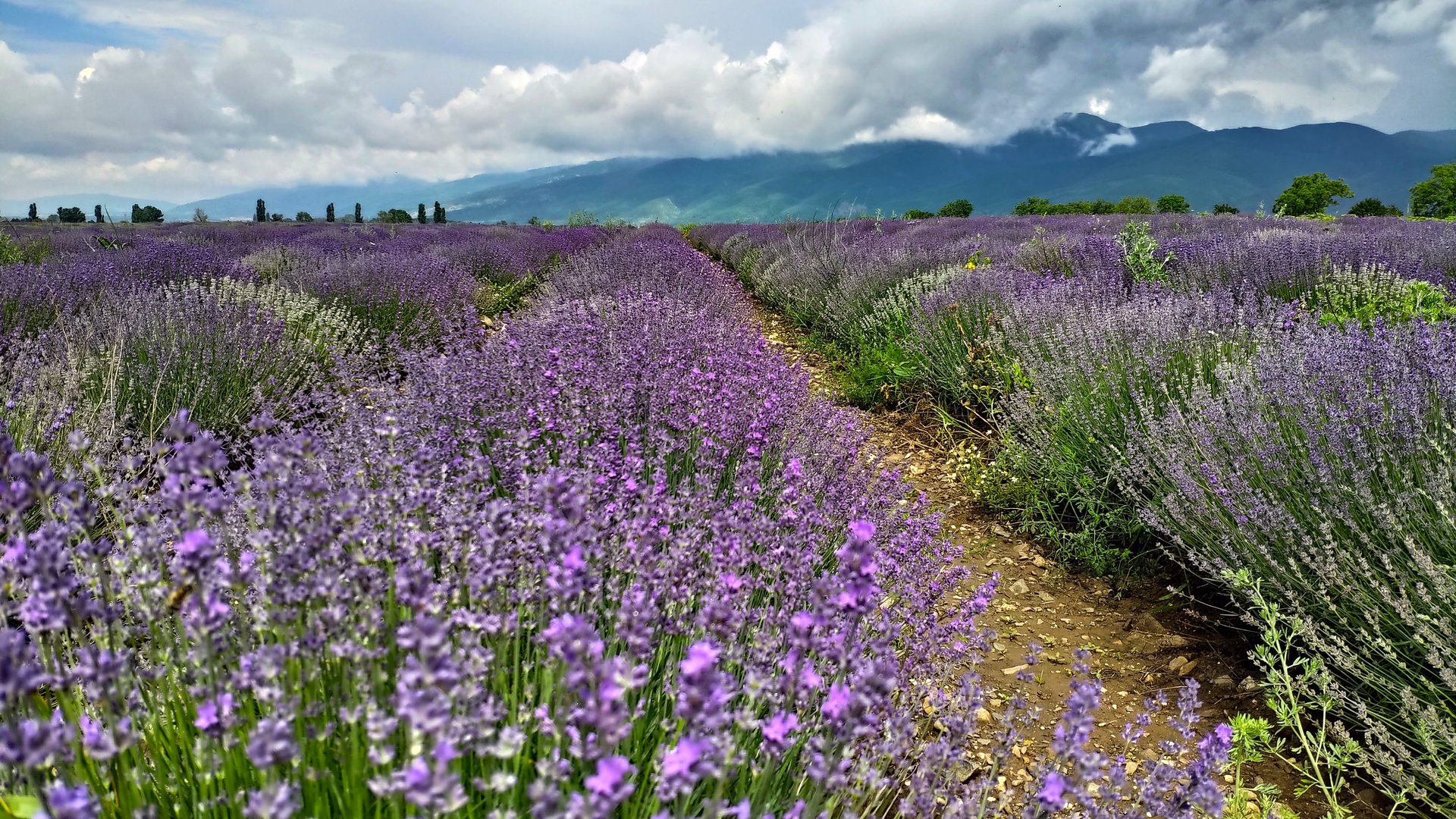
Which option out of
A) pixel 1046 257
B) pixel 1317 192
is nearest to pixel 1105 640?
pixel 1046 257

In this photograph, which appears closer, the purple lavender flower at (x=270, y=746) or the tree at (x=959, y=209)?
the purple lavender flower at (x=270, y=746)

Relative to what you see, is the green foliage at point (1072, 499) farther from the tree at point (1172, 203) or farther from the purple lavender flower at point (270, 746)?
the tree at point (1172, 203)

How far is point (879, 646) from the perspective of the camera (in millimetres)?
1053

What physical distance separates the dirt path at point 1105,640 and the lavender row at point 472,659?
26cm

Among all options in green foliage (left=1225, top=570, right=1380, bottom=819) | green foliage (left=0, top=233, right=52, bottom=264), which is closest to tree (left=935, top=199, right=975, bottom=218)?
green foliage (left=0, top=233, right=52, bottom=264)

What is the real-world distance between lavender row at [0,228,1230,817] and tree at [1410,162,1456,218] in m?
53.5

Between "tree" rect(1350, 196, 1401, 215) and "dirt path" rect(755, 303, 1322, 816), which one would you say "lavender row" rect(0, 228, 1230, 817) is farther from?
"tree" rect(1350, 196, 1401, 215)

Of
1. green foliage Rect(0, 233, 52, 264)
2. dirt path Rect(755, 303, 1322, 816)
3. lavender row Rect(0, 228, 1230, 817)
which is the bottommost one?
dirt path Rect(755, 303, 1322, 816)

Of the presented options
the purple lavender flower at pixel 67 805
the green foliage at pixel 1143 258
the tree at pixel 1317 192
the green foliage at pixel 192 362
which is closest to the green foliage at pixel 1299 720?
the purple lavender flower at pixel 67 805

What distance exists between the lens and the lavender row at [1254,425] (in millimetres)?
1918

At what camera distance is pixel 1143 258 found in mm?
5801

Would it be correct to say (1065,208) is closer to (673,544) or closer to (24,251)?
(24,251)

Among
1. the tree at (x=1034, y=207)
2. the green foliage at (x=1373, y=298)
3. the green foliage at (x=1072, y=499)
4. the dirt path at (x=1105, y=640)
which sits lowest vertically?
the dirt path at (x=1105, y=640)

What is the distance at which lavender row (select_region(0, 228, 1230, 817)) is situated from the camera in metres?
0.79
